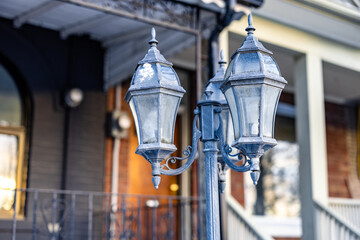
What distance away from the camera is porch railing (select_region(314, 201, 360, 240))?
565 centimetres

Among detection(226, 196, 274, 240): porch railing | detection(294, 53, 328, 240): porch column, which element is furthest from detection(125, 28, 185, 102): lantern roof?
detection(294, 53, 328, 240): porch column

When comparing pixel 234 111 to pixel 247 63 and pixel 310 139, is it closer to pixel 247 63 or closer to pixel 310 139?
pixel 247 63

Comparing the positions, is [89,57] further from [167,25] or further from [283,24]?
[283,24]

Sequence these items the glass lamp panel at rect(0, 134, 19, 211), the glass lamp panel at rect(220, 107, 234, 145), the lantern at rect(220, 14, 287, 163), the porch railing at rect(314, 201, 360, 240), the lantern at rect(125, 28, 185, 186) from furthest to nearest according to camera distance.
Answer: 1. the glass lamp panel at rect(0, 134, 19, 211)
2. the porch railing at rect(314, 201, 360, 240)
3. the glass lamp panel at rect(220, 107, 234, 145)
4. the lantern at rect(125, 28, 185, 186)
5. the lantern at rect(220, 14, 287, 163)

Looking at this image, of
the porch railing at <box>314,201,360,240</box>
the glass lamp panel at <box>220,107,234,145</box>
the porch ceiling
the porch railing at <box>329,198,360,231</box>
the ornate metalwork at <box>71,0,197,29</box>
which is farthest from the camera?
the porch railing at <box>329,198,360,231</box>

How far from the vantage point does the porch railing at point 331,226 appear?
565 centimetres

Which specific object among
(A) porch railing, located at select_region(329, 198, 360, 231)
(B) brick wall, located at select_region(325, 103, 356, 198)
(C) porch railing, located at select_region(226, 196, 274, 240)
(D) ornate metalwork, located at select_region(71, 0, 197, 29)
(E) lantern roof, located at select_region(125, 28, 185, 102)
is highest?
(D) ornate metalwork, located at select_region(71, 0, 197, 29)

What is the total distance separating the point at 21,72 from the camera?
6188 millimetres

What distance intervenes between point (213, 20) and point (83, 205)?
2.76m

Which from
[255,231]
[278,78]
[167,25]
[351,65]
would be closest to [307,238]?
[255,231]

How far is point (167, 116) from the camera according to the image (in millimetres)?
2484

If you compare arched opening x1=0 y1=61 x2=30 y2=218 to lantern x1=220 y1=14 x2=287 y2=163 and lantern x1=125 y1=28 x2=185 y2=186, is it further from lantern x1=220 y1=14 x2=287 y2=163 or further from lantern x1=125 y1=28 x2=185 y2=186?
lantern x1=220 y1=14 x2=287 y2=163

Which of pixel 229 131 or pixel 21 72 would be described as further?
pixel 21 72

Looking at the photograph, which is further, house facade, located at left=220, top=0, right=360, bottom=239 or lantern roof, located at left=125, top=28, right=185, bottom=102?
house facade, located at left=220, top=0, right=360, bottom=239
